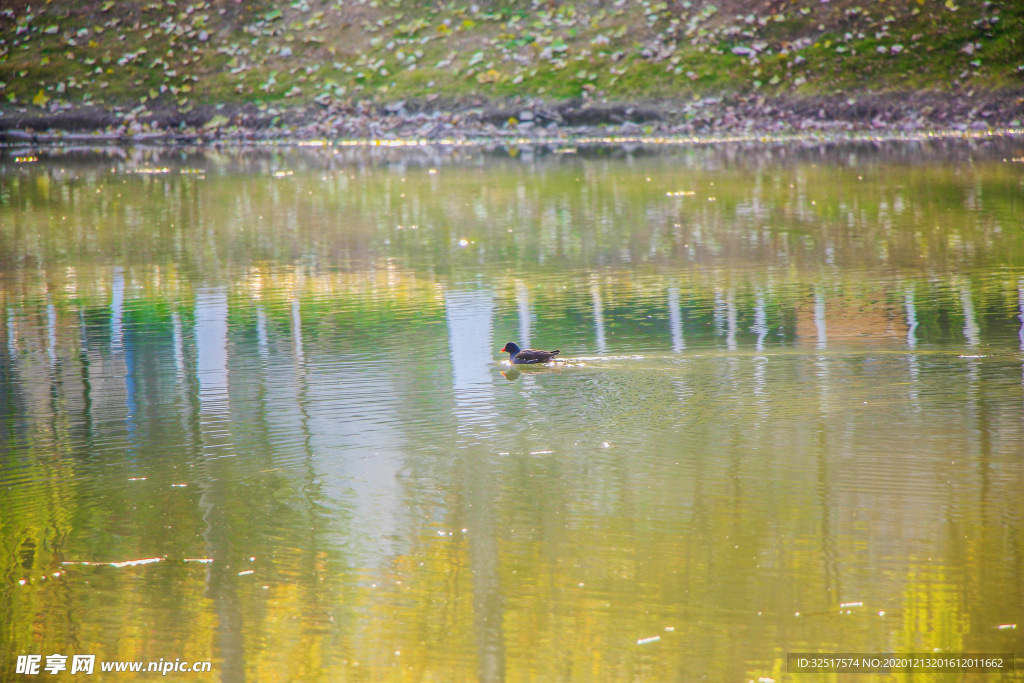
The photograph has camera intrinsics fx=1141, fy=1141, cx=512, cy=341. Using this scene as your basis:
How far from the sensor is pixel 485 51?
6250 cm

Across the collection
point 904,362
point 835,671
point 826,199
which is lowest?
point 835,671

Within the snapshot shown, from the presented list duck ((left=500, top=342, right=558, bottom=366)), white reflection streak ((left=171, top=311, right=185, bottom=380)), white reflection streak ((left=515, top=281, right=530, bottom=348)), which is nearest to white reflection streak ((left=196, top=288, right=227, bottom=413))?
white reflection streak ((left=171, top=311, right=185, bottom=380))

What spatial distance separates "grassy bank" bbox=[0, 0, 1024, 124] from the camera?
5488 cm

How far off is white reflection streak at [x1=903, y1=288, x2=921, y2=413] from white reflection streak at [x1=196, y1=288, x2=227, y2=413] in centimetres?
719

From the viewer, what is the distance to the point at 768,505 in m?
9.02

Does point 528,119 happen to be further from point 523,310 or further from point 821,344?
point 821,344

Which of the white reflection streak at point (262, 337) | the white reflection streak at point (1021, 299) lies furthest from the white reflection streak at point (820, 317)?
the white reflection streak at point (262, 337)

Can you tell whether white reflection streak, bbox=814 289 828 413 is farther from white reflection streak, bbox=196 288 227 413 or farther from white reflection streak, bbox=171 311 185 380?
white reflection streak, bbox=171 311 185 380

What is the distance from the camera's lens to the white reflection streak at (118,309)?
15695 millimetres

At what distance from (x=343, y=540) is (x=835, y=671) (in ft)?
12.3

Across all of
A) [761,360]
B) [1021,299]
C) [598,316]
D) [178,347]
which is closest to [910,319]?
[1021,299]

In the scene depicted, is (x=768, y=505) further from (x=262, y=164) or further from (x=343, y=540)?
(x=262, y=164)

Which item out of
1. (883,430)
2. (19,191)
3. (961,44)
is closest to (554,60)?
(961,44)

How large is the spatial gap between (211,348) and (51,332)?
9.64ft
